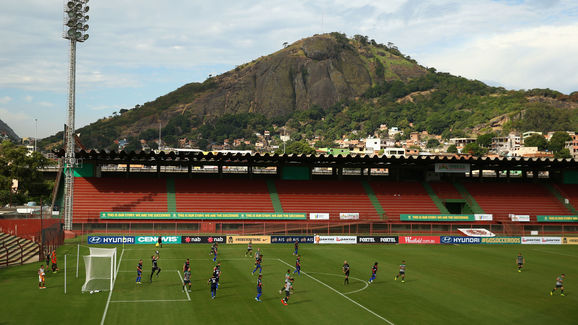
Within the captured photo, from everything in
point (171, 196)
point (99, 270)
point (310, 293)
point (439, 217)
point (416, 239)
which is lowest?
point (416, 239)

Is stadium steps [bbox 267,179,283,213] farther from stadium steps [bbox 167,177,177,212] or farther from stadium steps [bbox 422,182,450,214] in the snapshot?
stadium steps [bbox 422,182,450,214]

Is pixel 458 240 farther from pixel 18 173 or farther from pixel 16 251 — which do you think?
pixel 18 173

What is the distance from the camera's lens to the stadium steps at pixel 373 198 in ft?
230

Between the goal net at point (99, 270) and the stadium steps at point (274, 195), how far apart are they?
34.6 metres

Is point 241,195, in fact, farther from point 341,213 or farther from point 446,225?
point 446,225

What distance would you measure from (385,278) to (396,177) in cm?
4274

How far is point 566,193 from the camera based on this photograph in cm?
7894

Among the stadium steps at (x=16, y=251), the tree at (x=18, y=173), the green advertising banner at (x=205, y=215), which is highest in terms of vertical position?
the tree at (x=18, y=173)

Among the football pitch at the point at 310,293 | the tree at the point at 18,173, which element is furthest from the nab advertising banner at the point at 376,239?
the tree at the point at 18,173

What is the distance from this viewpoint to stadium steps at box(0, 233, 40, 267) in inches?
1561

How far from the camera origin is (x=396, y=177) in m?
80.0

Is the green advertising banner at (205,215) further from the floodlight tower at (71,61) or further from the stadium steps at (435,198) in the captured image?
the stadium steps at (435,198)

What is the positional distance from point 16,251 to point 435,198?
178 feet

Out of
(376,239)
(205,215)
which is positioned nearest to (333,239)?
(376,239)
